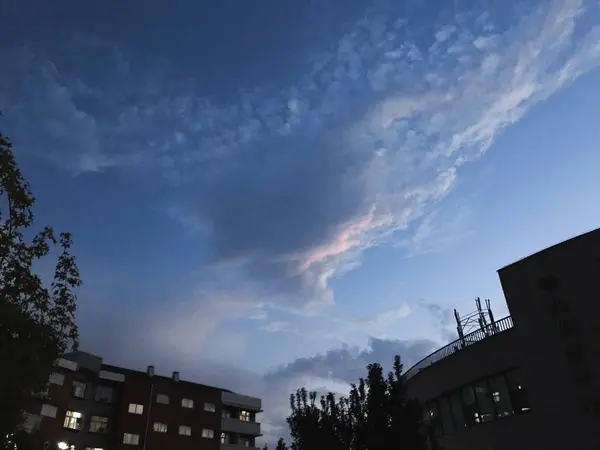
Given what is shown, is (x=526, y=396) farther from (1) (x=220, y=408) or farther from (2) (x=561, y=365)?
(1) (x=220, y=408)

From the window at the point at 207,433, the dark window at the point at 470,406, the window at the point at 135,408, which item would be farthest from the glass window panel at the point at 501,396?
the window at the point at 207,433

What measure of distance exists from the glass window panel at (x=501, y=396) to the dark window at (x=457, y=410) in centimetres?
219

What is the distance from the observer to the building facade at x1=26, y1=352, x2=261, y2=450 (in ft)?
157

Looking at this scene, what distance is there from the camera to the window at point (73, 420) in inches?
1902

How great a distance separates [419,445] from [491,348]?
8.41 meters

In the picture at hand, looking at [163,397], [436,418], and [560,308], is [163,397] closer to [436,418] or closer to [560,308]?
[436,418]

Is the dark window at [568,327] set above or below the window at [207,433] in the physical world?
below

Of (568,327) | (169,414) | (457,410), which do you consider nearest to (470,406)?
(457,410)

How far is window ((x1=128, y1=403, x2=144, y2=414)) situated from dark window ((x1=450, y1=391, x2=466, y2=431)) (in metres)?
42.0

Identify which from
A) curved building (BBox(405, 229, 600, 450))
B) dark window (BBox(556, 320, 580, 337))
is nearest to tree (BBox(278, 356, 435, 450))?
curved building (BBox(405, 229, 600, 450))

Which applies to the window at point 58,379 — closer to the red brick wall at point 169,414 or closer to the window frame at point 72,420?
the window frame at point 72,420

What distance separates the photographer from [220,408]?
2544 inches

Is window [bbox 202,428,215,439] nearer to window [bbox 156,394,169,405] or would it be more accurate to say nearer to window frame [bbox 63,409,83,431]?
window [bbox 156,394,169,405]

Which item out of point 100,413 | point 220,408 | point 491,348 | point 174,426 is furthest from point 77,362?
point 491,348
